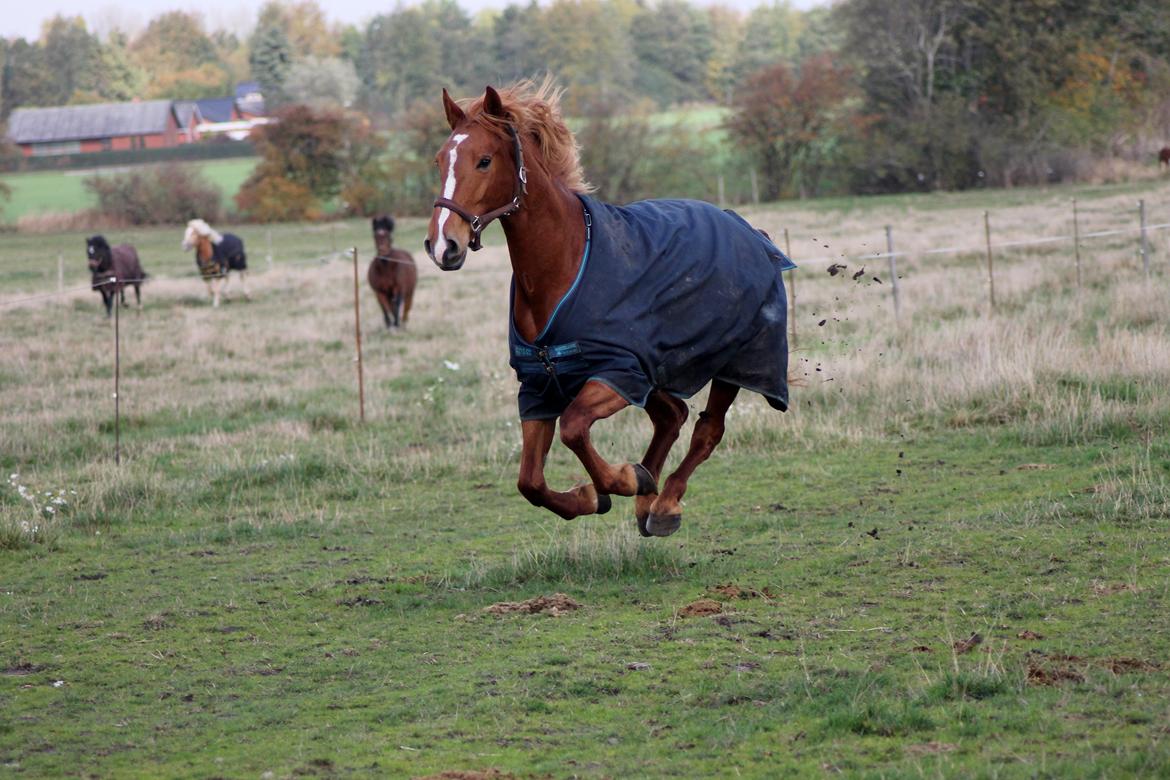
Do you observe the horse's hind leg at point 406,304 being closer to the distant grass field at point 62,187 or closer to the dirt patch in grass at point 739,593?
the dirt patch in grass at point 739,593

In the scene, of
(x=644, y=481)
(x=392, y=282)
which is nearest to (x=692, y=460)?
(x=644, y=481)

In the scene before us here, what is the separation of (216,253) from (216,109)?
78.7 m

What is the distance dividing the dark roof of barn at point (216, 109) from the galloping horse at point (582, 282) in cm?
9794

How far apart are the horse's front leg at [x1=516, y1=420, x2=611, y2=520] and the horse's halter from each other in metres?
1.03

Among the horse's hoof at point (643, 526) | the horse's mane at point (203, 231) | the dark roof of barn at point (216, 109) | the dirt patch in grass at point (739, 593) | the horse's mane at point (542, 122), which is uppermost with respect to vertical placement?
the dark roof of barn at point (216, 109)

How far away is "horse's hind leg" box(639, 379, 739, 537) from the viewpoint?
7137 mm

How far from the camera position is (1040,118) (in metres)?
55.7

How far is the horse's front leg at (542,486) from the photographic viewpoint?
20.9ft

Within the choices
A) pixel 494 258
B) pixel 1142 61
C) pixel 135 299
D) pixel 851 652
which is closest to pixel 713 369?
pixel 851 652

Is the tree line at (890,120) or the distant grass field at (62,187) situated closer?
the tree line at (890,120)

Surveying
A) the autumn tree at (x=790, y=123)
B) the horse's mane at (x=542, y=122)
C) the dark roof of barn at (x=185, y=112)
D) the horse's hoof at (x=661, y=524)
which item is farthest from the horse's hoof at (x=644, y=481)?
the dark roof of barn at (x=185, y=112)

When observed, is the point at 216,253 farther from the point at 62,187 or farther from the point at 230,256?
the point at 62,187

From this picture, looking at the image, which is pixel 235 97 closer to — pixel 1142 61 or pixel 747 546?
pixel 1142 61

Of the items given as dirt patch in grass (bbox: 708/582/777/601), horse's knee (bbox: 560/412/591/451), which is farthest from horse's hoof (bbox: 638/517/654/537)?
horse's knee (bbox: 560/412/591/451)
